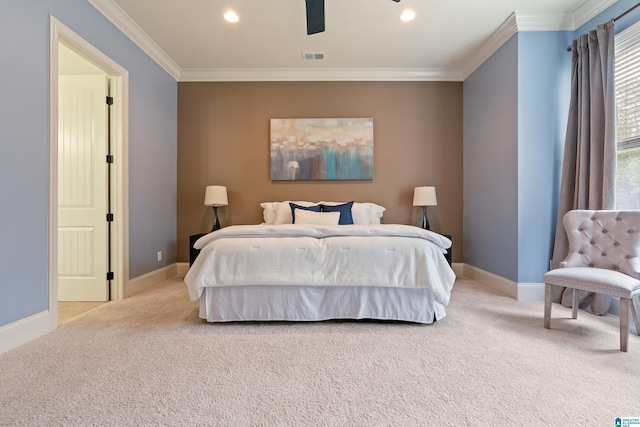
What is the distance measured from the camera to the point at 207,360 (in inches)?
66.7

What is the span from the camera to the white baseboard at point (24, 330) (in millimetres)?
1793

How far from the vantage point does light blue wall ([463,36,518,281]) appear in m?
3.01

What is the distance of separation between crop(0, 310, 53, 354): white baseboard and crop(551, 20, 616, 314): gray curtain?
4387 mm

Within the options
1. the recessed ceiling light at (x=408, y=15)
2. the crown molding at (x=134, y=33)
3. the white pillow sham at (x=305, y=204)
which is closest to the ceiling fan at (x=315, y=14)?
the recessed ceiling light at (x=408, y=15)

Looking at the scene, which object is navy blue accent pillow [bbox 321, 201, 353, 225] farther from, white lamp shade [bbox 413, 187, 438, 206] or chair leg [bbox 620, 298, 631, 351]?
chair leg [bbox 620, 298, 631, 351]

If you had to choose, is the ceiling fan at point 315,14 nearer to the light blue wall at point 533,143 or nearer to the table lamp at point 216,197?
the light blue wall at point 533,143

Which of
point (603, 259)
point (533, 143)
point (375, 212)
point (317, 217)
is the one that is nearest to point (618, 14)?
point (533, 143)

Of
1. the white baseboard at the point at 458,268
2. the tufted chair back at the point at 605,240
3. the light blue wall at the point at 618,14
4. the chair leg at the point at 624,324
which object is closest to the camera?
the chair leg at the point at 624,324

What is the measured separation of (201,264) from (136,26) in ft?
9.11

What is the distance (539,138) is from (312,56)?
281cm

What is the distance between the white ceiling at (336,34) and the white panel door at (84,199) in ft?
2.94

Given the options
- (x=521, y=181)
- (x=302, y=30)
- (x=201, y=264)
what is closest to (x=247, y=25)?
(x=302, y=30)

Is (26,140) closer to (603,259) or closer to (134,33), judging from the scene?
(134,33)

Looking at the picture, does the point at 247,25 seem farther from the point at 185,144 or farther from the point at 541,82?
the point at 541,82
